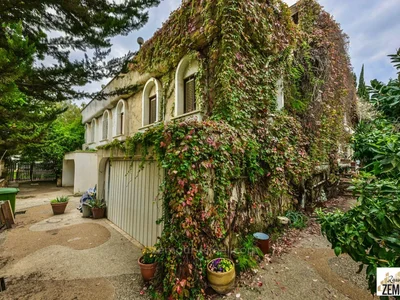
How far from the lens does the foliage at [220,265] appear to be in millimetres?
3098

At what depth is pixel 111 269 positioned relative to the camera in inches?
143

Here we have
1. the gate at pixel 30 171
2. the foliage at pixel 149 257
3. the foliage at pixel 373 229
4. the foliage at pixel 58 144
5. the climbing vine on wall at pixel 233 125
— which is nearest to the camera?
the foliage at pixel 373 229

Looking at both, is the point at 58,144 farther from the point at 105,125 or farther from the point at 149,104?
the point at 149,104

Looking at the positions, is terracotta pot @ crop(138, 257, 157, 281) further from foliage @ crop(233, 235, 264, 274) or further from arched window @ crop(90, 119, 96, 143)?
arched window @ crop(90, 119, 96, 143)

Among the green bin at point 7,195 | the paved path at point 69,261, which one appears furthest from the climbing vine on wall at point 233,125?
the green bin at point 7,195

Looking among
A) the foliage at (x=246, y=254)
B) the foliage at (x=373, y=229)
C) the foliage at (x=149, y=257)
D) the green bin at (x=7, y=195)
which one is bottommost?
the foliage at (x=246, y=254)

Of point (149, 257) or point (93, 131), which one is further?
point (93, 131)

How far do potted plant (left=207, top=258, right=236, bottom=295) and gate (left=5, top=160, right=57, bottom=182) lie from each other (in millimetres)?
17131

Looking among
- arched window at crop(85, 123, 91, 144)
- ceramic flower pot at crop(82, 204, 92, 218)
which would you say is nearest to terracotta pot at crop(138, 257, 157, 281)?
ceramic flower pot at crop(82, 204, 92, 218)

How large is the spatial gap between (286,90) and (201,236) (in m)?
5.64

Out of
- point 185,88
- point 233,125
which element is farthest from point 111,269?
point 185,88

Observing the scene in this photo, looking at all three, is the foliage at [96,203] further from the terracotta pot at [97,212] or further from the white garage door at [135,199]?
the white garage door at [135,199]

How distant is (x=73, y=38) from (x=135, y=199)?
3.87 meters

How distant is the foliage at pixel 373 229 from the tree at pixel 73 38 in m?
4.44
